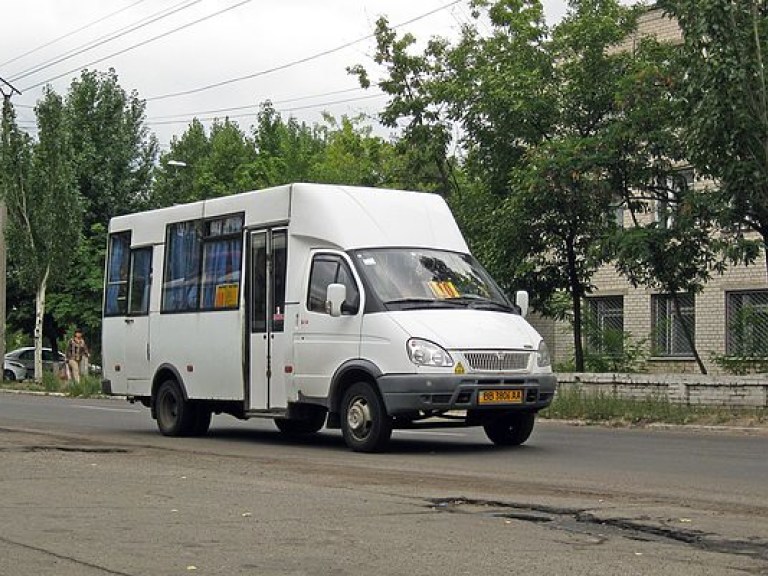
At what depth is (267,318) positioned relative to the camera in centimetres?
1566

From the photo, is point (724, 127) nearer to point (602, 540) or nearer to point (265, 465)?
point (265, 465)

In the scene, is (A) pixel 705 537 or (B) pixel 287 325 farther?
(B) pixel 287 325

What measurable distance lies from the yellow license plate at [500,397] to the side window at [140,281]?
595cm

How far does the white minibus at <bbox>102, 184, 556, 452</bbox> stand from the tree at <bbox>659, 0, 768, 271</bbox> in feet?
21.0

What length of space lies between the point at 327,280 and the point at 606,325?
2635 cm

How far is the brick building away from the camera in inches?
1403

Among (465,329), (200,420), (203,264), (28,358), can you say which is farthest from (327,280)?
(28,358)

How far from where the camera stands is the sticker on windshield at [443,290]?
14570 millimetres

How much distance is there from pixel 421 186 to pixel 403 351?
2410 cm

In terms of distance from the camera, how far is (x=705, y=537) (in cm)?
832

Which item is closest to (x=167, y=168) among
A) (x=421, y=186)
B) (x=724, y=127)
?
(x=421, y=186)

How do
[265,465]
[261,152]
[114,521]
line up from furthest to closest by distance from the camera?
1. [261,152]
2. [265,465]
3. [114,521]

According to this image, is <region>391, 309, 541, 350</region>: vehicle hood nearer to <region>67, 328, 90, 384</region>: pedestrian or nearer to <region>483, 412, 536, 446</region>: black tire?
<region>483, 412, 536, 446</region>: black tire

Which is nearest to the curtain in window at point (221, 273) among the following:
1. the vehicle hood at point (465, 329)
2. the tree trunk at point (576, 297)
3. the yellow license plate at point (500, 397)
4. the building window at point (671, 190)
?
the vehicle hood at point (465, 329)
